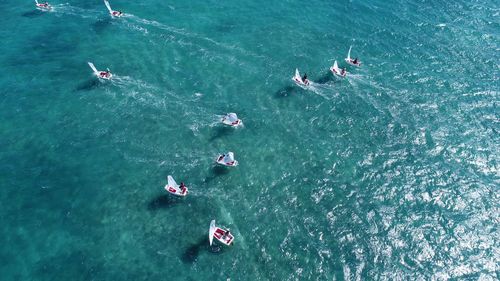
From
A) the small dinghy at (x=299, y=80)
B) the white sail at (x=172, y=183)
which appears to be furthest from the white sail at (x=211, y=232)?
the small dinghy at (x=299, y=80)

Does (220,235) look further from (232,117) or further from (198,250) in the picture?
(232,117)

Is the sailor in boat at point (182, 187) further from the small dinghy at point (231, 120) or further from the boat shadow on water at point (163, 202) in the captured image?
the small dinghy at point (231, 120)

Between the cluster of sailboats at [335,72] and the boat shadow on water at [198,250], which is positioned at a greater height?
the cluster of sailboats at [335,72]

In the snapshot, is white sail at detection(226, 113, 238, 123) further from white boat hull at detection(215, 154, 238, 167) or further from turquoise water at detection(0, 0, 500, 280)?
white boat hull at detection(215, 154, 238, 167)

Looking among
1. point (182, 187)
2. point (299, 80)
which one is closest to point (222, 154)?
point (182, 187)

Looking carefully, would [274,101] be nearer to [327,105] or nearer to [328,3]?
[327,105]

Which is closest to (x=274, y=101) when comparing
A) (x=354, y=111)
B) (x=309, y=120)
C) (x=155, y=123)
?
(x=309, y=120)
